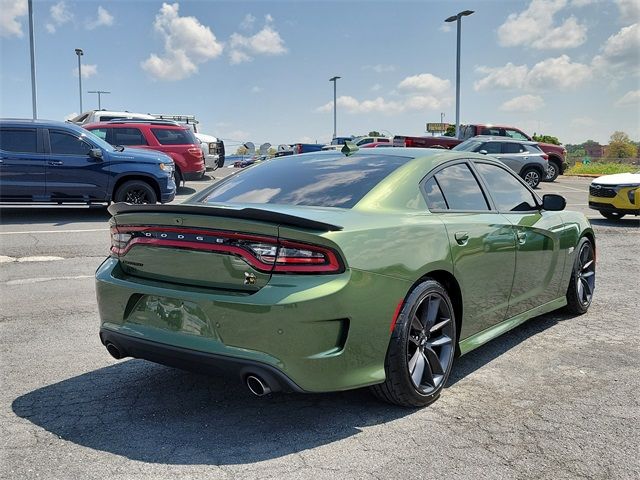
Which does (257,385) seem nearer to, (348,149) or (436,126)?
(348,149)

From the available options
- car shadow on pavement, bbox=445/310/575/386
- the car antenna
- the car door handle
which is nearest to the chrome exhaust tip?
car shadow on pavement, bbox=445/310/575/386

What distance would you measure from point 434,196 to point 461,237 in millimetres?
309

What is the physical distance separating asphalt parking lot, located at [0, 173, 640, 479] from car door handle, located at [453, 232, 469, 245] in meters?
0.90

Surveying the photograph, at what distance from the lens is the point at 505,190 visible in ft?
15.3

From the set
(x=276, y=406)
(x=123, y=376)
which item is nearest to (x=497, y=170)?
(x=276, y=406)

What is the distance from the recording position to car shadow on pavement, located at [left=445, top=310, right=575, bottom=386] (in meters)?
4.14

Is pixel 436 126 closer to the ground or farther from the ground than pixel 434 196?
farther from the ground

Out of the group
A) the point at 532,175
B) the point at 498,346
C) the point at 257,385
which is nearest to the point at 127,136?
the point at 532,175

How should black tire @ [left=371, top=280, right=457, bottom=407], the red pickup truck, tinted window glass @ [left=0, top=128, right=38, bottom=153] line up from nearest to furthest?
1. black tire @ [left=371, top=280, right=457, bottom=407]
2. tinted window glass @ [left=0, top=128, right=38, bottom=153]
3. the red pickup truck

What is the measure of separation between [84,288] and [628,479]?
17.3ft

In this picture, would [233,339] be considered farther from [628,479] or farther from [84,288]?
[84,288]

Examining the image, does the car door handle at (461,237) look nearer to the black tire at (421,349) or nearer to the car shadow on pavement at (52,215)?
the black tire at (421,349)

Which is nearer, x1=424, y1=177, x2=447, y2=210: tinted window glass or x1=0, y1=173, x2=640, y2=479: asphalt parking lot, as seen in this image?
x1=0, y1=173, x2=640, y2=479: asphalt parking lot

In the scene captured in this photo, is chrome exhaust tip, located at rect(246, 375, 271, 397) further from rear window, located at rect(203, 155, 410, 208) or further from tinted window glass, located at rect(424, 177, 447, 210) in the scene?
tinted window glass, located at rect(424, 177, 447, 210)
